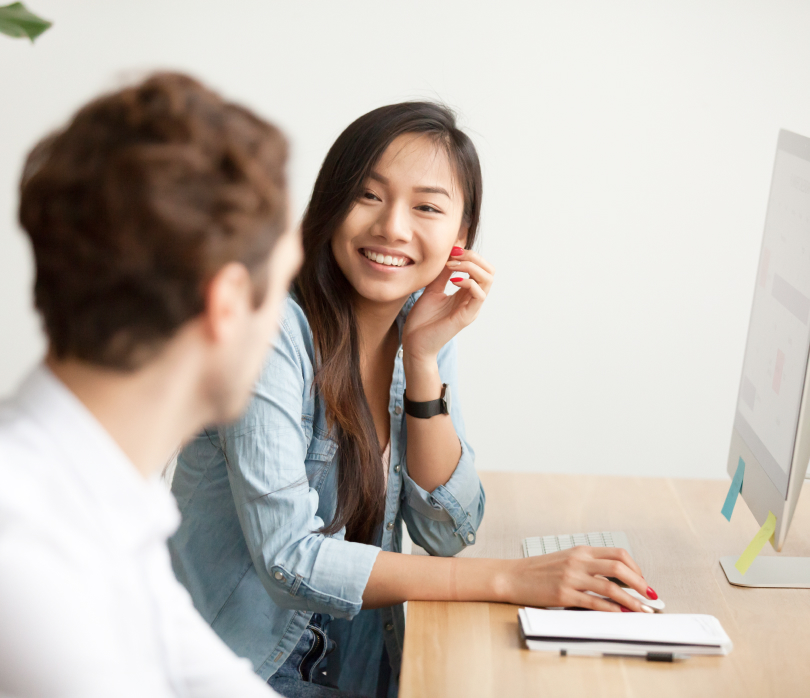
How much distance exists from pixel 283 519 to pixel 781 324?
77 centimetres

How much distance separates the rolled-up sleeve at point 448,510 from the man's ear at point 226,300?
83 cm

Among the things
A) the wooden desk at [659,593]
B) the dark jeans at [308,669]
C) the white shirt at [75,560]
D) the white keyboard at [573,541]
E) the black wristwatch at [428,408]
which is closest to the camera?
the white shirt at [75,560]

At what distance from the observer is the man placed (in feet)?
1.73

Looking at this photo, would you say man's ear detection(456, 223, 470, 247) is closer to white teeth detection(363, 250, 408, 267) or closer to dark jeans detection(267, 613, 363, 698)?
white teeth detection(363, 250, 408, 267)

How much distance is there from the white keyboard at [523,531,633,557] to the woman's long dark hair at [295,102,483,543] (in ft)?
0.85

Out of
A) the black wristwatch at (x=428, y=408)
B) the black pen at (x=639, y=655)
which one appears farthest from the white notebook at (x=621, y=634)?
the black wristwatch at (x=428, y=408)

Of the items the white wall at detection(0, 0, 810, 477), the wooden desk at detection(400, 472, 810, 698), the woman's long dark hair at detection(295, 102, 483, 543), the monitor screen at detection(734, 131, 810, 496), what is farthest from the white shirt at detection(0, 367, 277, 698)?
the white wall at detection(0, 0, 810, 477)

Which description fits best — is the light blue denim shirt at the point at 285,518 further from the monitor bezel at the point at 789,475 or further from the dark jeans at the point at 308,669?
the monitor bezel at the point at 789,475

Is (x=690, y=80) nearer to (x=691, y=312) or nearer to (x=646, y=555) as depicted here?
(x=691, y=312)

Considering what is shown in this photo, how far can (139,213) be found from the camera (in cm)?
54

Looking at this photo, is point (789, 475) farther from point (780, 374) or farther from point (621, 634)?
point (621, 634)

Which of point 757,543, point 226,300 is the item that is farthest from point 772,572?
point 226,300

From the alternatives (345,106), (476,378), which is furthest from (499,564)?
(345,106)

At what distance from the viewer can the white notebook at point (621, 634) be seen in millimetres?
978
